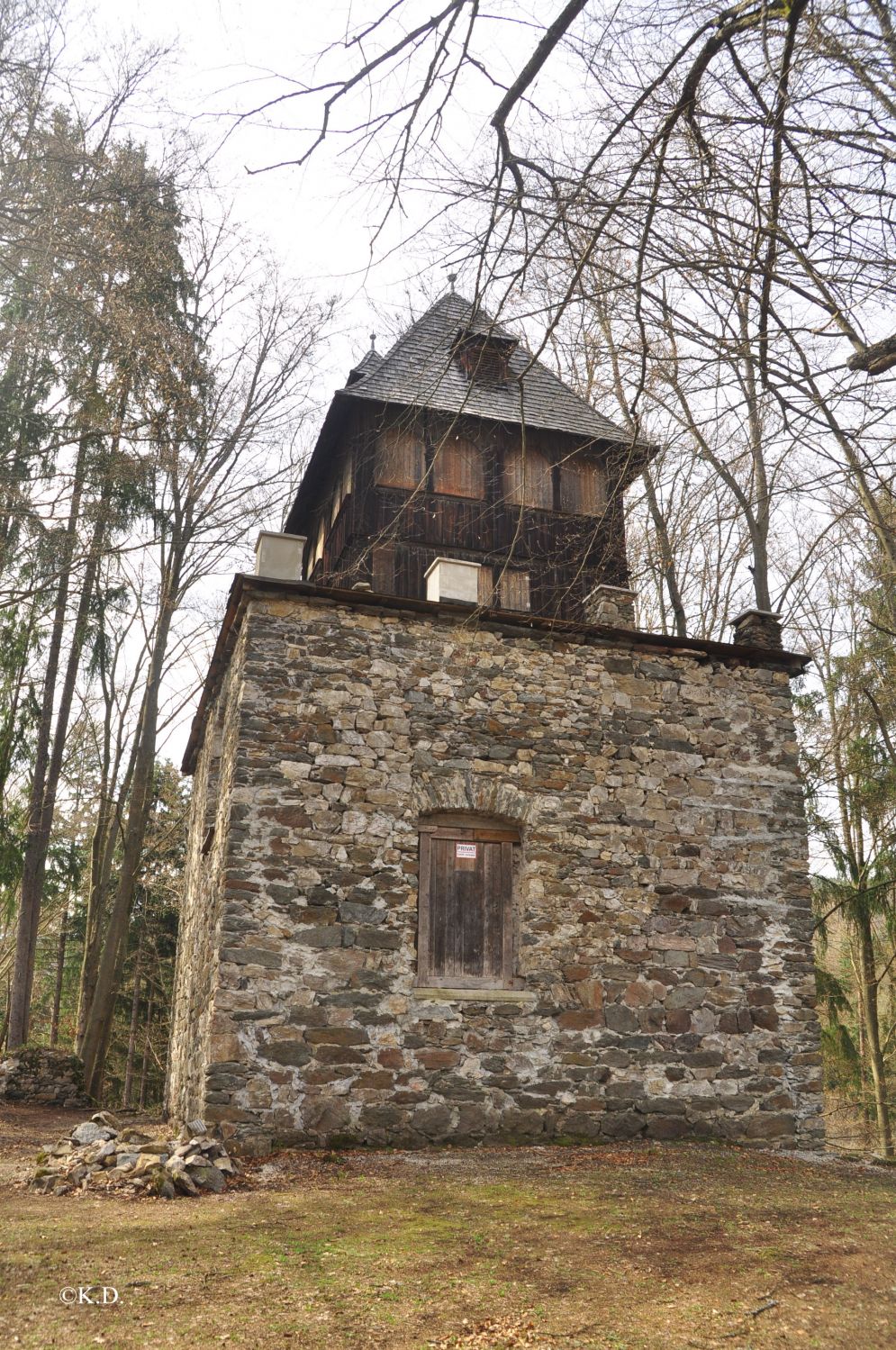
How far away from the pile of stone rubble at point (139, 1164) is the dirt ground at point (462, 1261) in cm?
17

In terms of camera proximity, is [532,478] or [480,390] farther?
[532,478]

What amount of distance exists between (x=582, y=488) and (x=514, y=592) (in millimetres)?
2002

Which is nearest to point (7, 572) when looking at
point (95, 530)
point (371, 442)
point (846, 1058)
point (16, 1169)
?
point (95, 530)

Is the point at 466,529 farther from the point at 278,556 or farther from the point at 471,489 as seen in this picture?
the point at 278,556

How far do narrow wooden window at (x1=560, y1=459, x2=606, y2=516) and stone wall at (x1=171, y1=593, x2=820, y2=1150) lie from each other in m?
4.28

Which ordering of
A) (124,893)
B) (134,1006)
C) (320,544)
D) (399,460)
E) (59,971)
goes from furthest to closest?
(59,971)
(134,1006)
(320,544)
(124,893)
(399,460)

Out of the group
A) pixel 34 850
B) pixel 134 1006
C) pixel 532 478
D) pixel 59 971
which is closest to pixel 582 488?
pixel 532 478

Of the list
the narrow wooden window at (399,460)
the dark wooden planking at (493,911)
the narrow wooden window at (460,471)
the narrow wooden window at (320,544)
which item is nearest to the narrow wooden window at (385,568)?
the narrow wooden window at (399,460)

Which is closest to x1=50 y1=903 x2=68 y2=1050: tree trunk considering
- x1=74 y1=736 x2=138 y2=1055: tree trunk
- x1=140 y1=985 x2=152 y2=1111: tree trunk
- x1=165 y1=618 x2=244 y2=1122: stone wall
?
x1=140 y1=985 x2=152 y2=1111: tree trunk

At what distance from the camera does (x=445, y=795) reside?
854cm

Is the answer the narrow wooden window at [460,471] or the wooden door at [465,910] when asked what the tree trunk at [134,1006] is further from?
the wooden door at [465,910]

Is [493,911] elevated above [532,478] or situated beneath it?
situated beneath

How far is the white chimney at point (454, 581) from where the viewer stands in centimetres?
939

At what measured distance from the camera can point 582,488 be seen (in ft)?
44.7
